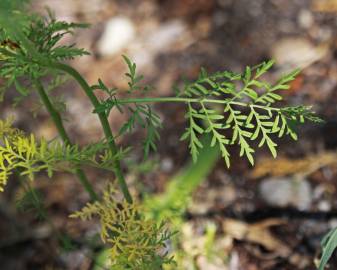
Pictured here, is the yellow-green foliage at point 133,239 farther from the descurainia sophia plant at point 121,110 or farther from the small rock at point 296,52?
the small rock at point 296,52

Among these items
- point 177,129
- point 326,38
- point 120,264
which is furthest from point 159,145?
point 120,264

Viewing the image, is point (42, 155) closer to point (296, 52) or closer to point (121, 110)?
point (121, 110)

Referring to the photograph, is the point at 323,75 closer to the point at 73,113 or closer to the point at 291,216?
the point at 291,216

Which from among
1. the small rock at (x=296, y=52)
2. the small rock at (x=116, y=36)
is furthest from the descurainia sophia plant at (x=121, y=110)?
the small rock at (x=116, y=36)

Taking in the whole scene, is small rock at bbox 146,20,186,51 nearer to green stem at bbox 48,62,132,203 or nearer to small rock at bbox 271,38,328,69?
small rock at bbox 271,38,328,69

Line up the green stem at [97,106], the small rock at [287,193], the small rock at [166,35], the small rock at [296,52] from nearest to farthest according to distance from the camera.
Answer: the green stem at [97,106]
the small rock at [287,193]
the small rock at [296,52]
the small rock at [166,35]

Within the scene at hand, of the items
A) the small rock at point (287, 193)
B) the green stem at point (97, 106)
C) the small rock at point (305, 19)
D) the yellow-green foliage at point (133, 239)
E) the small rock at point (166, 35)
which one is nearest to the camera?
the green stem at point (97, 106)

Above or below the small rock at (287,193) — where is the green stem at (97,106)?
above
